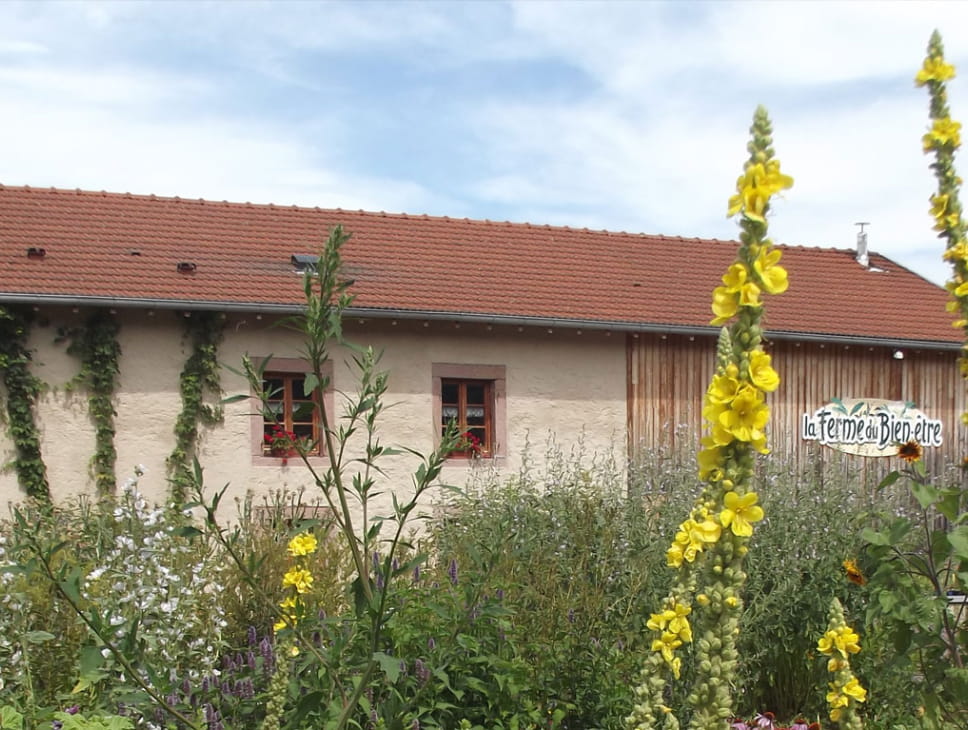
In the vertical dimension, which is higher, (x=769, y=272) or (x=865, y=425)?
(x=769, y=272)

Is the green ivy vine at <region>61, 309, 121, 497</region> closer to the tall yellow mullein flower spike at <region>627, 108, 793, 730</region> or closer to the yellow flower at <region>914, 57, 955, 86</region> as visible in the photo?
the yellow flower at <region>914, 57, 955, 86</region>

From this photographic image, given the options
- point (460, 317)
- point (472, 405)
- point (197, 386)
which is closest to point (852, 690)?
point (460, 317)

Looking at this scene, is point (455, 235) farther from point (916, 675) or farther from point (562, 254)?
point (916, 675)

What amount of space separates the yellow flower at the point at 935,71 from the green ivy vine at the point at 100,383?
9.34 metres

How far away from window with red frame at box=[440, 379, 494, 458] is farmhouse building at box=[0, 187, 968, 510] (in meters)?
0.03

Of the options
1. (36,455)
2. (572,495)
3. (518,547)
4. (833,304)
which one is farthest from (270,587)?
(833,304)

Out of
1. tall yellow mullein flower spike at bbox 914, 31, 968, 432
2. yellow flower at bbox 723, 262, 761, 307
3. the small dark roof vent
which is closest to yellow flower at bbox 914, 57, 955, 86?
tall yellow mullein flower spike at bbox 914, 31, 968, 432

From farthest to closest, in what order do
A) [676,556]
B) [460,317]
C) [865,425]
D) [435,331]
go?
1. [865,425]
2. [435,331]
3. [460,317]
4. [676,556]

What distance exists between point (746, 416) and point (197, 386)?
1008cm

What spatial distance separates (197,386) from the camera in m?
11.2

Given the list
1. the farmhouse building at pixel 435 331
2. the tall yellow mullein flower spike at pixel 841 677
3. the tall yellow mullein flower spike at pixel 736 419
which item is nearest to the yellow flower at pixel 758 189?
the tall yellow mullein flower spike at pixel 736 419

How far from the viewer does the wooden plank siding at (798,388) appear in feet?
42.0

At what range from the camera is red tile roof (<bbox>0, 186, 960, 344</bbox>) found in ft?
38.0

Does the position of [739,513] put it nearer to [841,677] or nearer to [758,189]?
[758,189]
